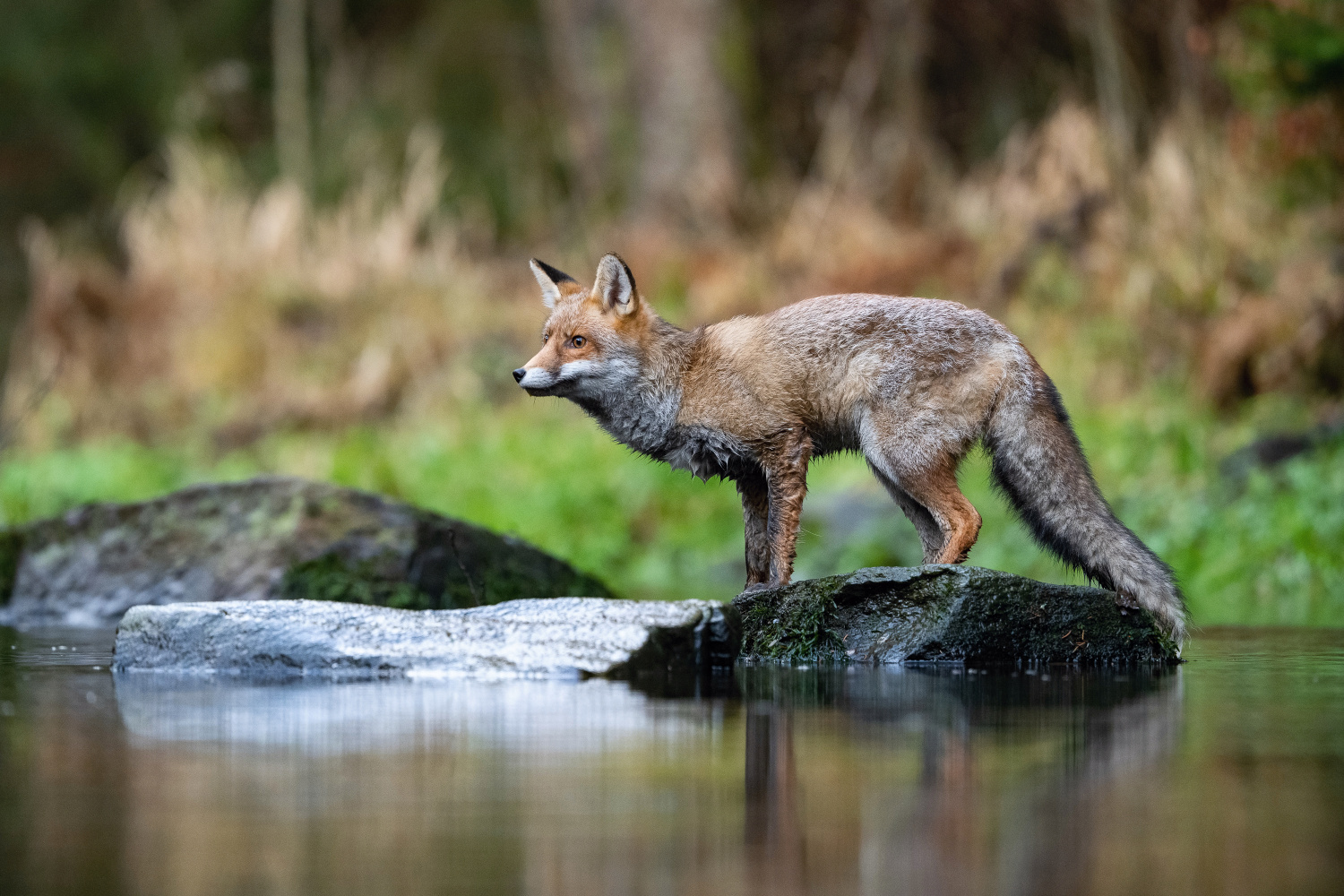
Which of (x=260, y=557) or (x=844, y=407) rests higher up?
(x=844, y=407)

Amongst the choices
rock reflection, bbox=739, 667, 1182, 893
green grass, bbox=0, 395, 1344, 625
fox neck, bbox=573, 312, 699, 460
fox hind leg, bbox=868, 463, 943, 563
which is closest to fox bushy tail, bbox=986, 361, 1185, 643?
fox hind leg, bbox=868, 463, 943, 563

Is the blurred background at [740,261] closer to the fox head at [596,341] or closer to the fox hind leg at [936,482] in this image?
the fox hind leg at [936,482]

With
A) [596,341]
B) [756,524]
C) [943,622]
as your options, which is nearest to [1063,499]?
[943,622]

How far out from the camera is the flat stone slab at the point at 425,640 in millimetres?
5457

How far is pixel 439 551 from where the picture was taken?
27.2 feet

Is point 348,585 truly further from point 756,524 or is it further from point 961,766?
point 961,766

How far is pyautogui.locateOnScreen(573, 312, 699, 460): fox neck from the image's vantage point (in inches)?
281

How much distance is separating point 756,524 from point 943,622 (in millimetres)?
1582

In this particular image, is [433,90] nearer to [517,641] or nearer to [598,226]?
[598,226]

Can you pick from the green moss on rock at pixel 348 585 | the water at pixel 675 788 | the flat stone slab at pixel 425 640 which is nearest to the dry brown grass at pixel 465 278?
the green moss on rock at pixel 348 585

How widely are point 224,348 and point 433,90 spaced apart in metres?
10.6

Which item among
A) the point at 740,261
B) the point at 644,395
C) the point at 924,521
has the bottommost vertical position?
the point at 924,521

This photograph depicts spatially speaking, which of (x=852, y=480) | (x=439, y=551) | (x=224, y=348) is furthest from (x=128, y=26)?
(x=439, y=551)

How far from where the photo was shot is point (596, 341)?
23.7 feet
